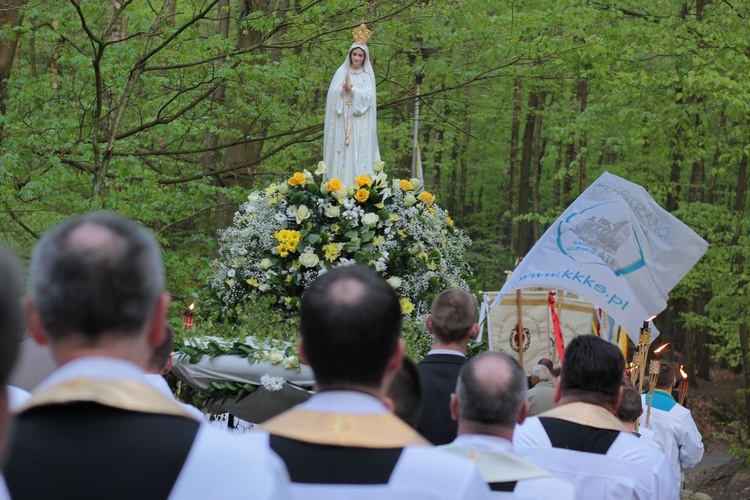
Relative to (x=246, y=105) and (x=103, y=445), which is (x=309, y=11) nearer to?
(x=246, y=105)

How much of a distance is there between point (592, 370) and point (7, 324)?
3.05 meters

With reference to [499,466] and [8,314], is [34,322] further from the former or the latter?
[499,466]

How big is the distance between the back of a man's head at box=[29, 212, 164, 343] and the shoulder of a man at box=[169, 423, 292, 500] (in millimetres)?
287

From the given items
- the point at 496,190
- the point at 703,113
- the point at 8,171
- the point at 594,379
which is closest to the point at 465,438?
the point at 594,379

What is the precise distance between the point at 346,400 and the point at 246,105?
460 inches

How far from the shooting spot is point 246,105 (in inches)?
552

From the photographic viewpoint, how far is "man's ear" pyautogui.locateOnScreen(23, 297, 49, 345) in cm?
220

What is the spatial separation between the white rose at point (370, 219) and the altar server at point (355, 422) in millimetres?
6517

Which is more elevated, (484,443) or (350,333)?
(350,333)

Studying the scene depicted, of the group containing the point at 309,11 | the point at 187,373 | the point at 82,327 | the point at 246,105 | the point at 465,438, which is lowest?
the point at 187,373

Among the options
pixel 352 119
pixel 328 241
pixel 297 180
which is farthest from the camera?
pixel 352 119

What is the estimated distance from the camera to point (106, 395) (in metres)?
2.14

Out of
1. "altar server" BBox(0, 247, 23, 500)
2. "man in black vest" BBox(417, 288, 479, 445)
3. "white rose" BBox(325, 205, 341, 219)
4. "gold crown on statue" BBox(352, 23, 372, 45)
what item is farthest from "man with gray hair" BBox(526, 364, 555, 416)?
"altar server" BBox(0, 247, 23, 500)

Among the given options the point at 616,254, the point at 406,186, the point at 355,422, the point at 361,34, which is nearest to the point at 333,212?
the point at 406,186
